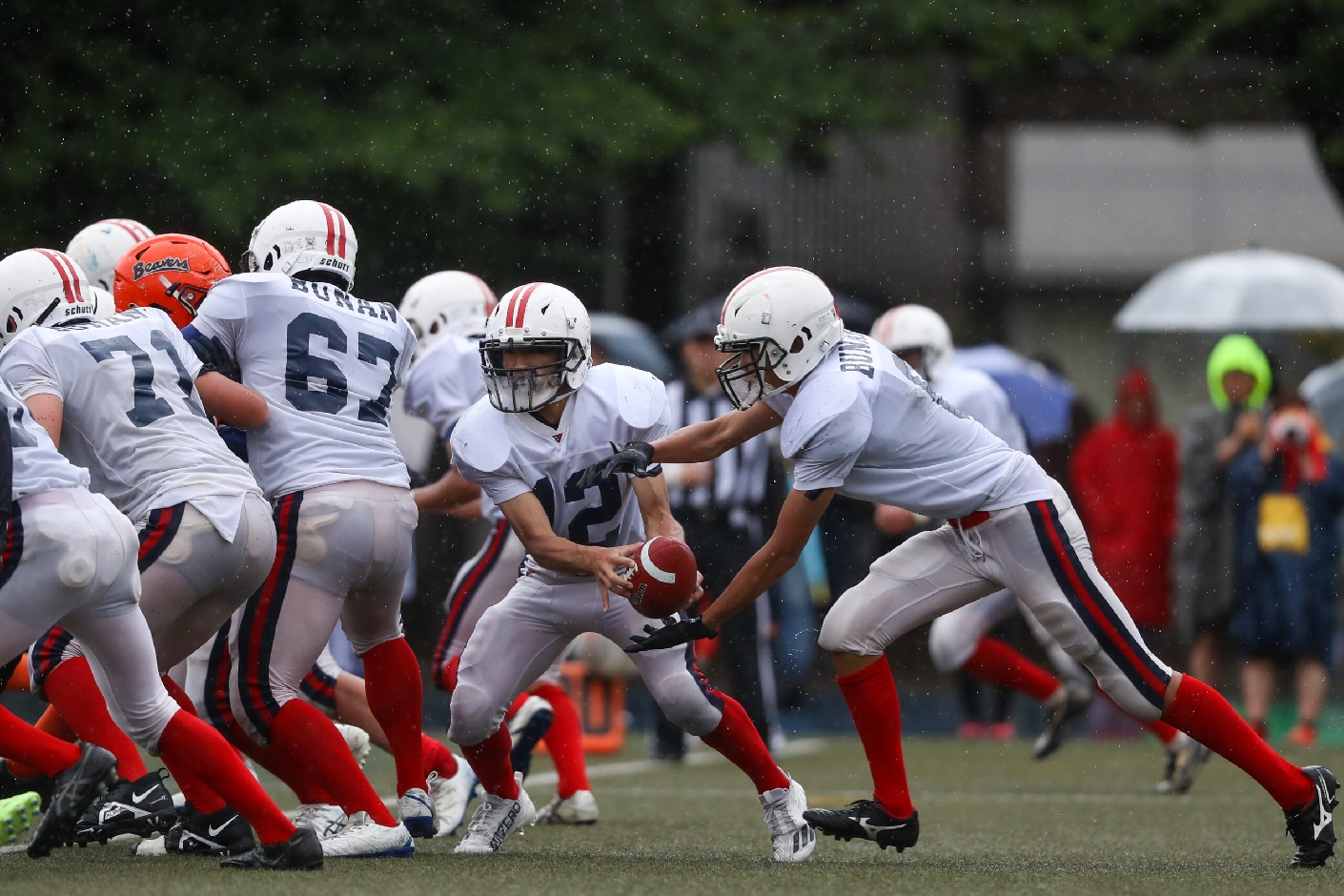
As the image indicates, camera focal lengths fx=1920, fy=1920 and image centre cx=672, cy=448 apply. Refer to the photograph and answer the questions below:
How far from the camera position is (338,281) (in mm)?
5789

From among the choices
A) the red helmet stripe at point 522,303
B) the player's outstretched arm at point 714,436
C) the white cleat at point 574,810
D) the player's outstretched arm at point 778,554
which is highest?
the red helmet stripe at point 522,303

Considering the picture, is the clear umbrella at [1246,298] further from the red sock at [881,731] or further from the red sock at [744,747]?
the red sock at [744,747]

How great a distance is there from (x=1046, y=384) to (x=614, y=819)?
579 cm

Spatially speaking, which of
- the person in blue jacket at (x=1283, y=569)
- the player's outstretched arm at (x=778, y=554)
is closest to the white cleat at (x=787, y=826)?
the player's outstretched arm at (x=778, y=554)

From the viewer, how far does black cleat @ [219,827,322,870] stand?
16.1 feet

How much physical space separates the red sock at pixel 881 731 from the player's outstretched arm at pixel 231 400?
187cm

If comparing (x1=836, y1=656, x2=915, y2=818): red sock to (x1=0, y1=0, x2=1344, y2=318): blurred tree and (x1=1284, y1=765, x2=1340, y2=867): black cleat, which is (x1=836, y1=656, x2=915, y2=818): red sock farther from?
(x1=0, y1=0, x2=1344, y2=318): blurred tree

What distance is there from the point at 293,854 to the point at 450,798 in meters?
1.60

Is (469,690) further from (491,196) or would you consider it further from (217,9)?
(217,9)

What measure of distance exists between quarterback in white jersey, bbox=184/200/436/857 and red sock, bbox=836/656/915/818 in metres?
1.38

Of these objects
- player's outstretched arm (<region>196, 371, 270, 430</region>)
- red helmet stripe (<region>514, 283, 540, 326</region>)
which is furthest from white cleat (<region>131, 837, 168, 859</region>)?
red helmet stripe (<region>514, 283, 540, 326</region>)

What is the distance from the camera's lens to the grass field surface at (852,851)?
482 cm

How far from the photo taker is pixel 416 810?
5.93 metres

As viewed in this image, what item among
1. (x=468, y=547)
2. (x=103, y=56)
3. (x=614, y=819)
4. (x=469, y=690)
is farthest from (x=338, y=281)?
(x=468, y=547)
